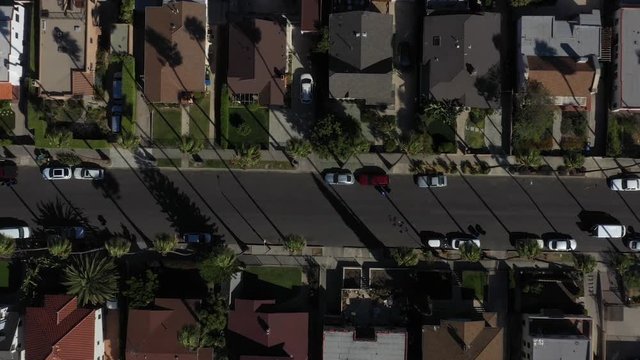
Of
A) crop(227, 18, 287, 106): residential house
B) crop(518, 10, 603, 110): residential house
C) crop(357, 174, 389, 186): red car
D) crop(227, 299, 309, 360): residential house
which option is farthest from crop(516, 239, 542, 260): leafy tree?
crop(227, 18, 287, 106): residential house

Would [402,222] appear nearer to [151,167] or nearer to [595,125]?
[595,125]

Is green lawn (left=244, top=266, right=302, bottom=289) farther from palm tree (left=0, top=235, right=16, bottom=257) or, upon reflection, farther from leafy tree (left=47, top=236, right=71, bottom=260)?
palm tree (left=0, top=235, right=16, bottom=257)

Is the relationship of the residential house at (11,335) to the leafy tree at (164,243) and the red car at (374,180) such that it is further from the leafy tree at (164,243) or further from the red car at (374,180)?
the red car at (374,180)

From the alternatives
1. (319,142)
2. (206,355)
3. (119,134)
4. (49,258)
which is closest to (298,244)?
(319,142)

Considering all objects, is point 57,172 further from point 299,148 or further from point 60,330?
point 299,148

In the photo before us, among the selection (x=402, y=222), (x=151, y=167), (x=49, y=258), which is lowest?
(x=49, y=258)

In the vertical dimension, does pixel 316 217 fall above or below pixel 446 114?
below
